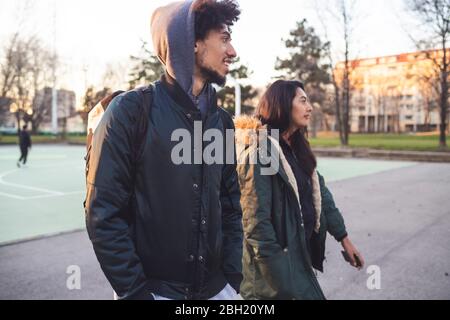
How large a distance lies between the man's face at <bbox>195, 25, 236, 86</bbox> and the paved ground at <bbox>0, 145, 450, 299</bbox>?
2.95 metres

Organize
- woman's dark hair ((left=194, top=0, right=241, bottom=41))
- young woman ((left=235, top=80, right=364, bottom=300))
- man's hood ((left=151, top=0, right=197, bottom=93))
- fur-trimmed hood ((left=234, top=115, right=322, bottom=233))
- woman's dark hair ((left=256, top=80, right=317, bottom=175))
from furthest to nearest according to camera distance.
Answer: woman's dark hair ((left=256, top=80, right=317, bottom=175)), fur-trimmed hood ((left=234, top=115, right=322, bottom=233)), young woman ((left=235, top=80, right=364, bottom=300)), woman's dark hair ((left=194, top=0, right=241, bottom=41)), man's hood ((left=151, top=0, right=197, bottom=93))

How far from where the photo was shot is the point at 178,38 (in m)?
1.74

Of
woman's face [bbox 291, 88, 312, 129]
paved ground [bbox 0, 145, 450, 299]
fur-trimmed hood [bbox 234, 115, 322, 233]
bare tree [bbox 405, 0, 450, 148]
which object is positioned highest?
bare tree [bbox 405, 0, 450, 148]

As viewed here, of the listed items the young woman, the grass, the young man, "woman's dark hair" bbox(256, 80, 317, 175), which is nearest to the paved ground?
the young woman

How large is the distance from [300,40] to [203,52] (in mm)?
49325

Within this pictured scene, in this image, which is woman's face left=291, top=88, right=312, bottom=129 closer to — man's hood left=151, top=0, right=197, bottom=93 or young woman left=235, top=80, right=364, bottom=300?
young woman left=235, top=80, right=364, bottom=300

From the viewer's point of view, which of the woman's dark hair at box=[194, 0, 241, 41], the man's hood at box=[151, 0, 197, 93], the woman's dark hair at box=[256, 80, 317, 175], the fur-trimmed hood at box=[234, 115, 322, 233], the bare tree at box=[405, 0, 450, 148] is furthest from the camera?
the bare tree at box=[405, 0, 450, 148]

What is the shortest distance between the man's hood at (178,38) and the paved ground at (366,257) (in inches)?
118

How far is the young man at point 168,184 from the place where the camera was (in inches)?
60.3

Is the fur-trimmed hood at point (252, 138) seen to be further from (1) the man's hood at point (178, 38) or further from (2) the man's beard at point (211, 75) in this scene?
(1) the man's hood at point (178, 38)

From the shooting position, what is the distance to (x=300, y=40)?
4803cm

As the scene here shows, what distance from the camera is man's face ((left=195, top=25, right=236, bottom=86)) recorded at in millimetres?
1876
